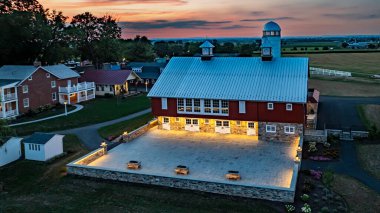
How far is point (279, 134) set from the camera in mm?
34500

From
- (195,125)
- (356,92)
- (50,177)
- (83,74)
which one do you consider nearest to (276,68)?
(195,125)

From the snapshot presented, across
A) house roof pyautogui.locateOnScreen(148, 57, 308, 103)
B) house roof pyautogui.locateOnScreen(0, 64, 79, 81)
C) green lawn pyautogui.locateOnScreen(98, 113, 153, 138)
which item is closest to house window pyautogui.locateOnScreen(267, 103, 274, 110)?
house roof pyautogui.locateOnScreen(148, 57, 308, 103)

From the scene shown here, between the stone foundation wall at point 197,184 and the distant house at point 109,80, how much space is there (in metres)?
37.8

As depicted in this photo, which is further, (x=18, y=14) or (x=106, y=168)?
(x=18, y=14)

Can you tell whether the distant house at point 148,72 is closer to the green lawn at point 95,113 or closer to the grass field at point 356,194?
A: the green lawn at point 95,113

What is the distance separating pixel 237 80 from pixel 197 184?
15467mm

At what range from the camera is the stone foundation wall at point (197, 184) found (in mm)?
22891

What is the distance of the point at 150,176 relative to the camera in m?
25.9

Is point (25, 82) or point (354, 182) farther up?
point (25, 82)

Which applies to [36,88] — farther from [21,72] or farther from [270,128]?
[270,128]

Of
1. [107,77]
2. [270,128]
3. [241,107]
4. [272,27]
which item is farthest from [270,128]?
[107,77]

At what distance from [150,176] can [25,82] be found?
105ft

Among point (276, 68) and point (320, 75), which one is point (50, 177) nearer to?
point (276, 68)

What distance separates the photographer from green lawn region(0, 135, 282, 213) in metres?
22.6
